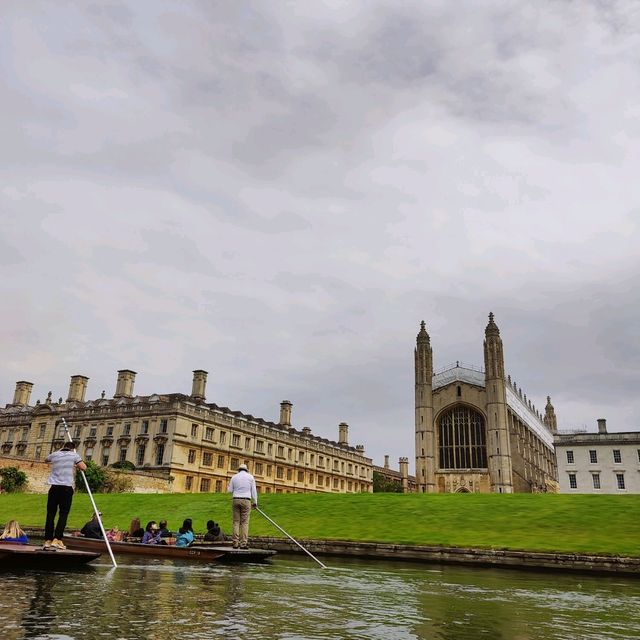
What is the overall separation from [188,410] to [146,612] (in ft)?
188

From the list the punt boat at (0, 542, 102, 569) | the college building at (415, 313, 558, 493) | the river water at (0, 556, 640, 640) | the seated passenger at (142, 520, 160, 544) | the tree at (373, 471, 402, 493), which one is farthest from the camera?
the tree at (373, 471, 402, 493)

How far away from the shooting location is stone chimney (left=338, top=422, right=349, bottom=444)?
→ 3807 inches

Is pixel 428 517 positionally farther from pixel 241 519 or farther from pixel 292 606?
pixel 292 606

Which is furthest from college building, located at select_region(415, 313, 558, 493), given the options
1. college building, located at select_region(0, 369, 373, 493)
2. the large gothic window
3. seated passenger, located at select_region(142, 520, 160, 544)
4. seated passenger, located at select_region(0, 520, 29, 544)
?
seated passenger, located at select_region(0, 520, 29, 544)

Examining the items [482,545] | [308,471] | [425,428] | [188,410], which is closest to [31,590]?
[482,545]

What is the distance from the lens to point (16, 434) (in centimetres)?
6888

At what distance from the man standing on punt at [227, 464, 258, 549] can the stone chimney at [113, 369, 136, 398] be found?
5484 cm

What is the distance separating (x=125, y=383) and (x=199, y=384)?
837 cm

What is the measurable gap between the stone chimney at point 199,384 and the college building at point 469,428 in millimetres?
25510

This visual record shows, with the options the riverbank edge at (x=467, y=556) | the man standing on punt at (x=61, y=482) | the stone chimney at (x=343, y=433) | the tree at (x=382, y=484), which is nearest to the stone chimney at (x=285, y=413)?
the stone chimney at (x=343, y=433)

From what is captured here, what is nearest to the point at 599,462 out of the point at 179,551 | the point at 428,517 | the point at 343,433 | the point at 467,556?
the point at 343,433

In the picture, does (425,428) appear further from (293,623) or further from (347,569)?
(293,623)

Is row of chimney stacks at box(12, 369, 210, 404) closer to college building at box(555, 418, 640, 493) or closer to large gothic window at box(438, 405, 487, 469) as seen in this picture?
large gothic window at box(438, 405, 487, 469)

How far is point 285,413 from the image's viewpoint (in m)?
83.7
